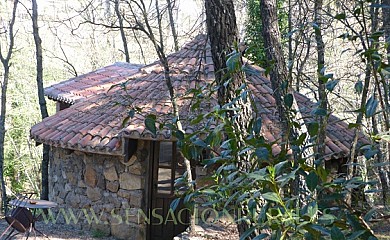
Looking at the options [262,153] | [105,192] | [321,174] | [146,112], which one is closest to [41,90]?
[105,192]

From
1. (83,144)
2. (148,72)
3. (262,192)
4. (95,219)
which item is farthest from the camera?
(148,72)

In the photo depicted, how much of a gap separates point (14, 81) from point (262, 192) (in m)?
20.4

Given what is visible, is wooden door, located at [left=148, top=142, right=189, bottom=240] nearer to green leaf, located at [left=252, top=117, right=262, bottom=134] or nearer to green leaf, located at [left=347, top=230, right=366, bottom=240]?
green leaf, located at [left=252, top=117, right=262, bottom=134]

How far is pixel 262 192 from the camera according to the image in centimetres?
168

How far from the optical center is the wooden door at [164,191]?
793 cm

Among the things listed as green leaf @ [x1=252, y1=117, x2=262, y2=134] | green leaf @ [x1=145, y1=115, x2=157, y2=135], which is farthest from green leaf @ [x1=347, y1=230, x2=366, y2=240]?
green leaf @ [x1=145, y1=115, x2=157, y2=135]

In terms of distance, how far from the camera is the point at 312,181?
5.15ft

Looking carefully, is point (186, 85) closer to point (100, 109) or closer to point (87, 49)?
point (100, 109)

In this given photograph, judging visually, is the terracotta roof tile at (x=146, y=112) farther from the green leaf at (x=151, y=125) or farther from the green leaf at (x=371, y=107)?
the green leaf at (x=371, y=107)

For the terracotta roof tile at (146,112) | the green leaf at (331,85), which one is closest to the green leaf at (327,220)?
the green leaf at (331,85)

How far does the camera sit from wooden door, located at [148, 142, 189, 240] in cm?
793

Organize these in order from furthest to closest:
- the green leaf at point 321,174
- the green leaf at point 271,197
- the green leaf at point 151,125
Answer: the green leaf at point 151,125
the green leaf at point 321,174
the green leaf at point 271,197

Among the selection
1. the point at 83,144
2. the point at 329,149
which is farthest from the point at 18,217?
the point at 329,149

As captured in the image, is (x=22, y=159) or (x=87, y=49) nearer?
(x=22, y=159)
